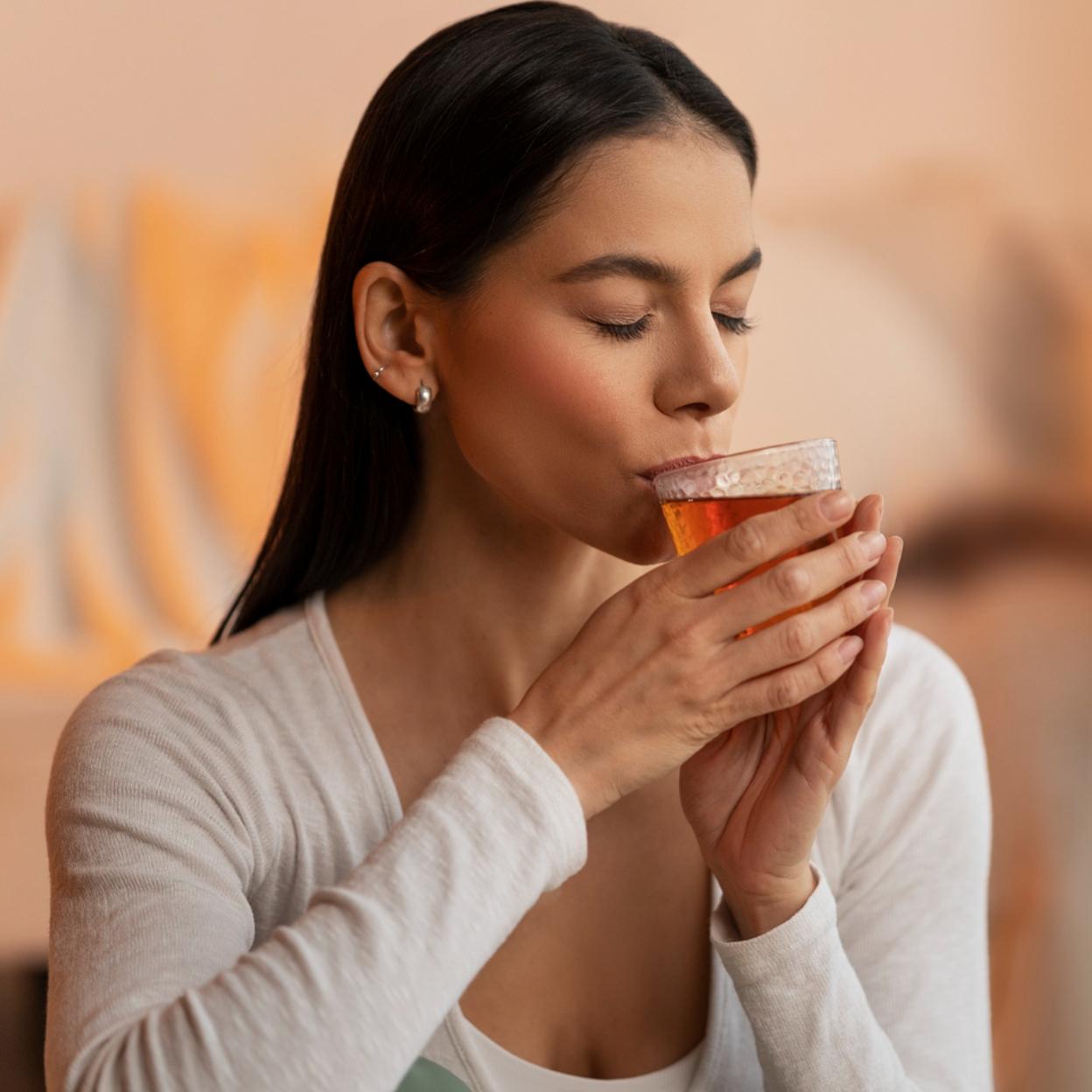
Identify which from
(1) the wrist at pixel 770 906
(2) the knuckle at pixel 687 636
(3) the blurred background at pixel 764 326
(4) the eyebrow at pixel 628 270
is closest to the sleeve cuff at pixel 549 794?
(2) the knuckle at pixel 687 636

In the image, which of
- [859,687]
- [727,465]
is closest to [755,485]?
[727,465]

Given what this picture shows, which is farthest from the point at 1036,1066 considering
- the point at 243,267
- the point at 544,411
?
the point at 243,267

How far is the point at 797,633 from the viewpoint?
1.20m

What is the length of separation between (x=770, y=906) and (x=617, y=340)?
1.92ft

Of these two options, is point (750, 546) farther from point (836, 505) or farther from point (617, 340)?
point (617, 340)

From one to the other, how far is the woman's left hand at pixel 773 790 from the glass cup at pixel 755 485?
12 cm

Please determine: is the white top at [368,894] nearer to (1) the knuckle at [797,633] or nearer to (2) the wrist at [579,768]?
(2) the wrist at [579,768]

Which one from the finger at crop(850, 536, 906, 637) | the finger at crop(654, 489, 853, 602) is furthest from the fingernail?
the finger at crop(850, 536, 906, 637)

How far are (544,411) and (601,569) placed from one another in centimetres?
35

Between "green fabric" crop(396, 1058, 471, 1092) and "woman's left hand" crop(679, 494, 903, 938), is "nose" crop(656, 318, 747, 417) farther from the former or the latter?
"green fabric" crop(396, 1058, 471, 1092)

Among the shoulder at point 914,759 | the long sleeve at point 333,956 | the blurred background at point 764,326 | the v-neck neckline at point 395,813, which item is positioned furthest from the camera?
the blurred background at point 764,326

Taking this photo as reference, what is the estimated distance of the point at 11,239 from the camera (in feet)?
9.56

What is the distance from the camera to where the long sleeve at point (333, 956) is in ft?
3.79

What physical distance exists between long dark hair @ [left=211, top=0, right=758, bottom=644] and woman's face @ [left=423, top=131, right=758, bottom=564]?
0.14 ft
